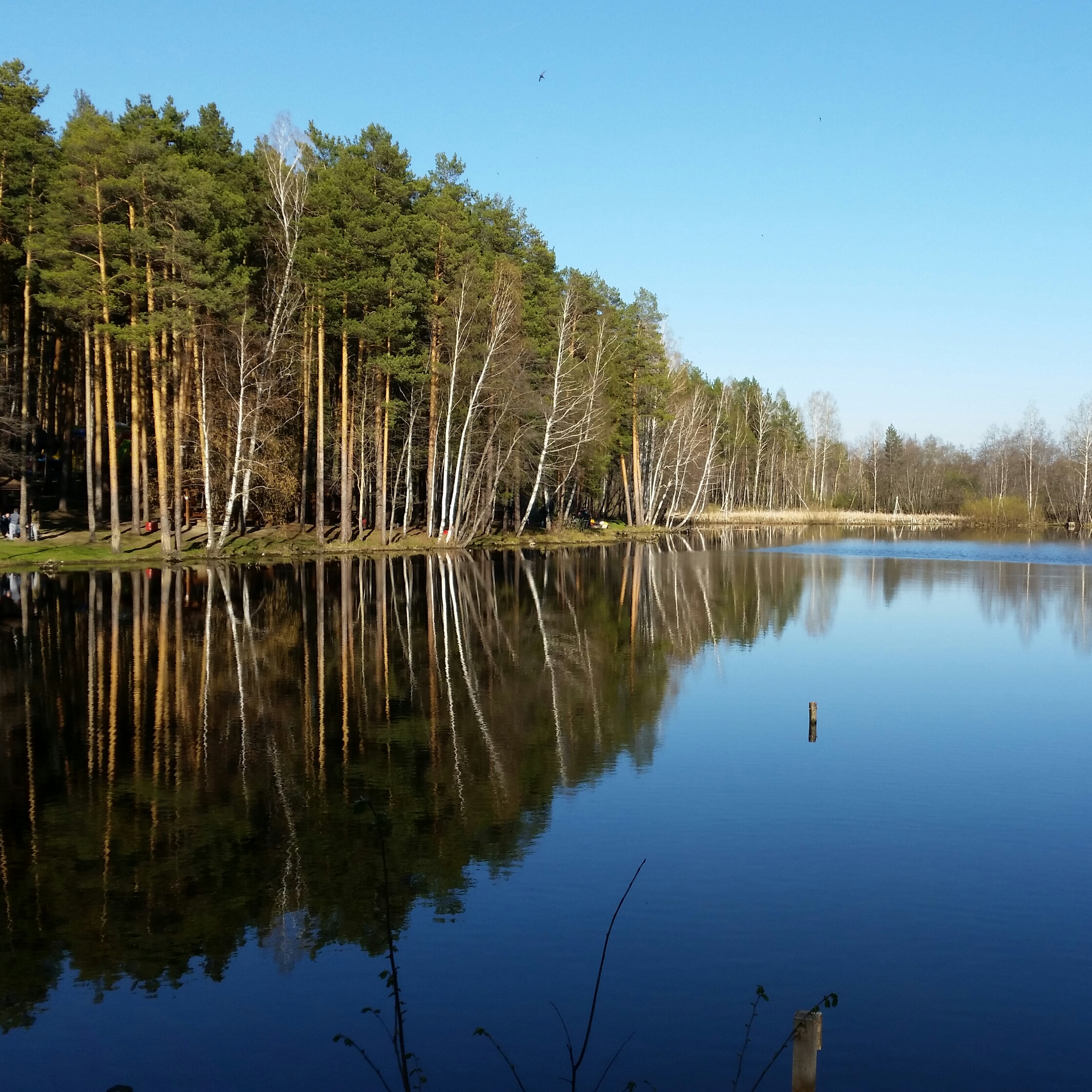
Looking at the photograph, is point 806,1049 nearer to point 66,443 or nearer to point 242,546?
point 242,546

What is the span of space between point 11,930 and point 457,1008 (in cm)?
394

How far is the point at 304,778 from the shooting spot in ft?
43.3

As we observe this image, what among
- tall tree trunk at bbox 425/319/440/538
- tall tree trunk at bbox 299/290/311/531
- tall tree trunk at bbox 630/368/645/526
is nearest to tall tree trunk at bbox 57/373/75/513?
tall tree trunk at bbox 299/290/311/531

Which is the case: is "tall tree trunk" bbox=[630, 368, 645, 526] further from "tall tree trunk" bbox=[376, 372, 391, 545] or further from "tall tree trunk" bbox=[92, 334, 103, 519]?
"tall tree trunk" bbox=[92, 334, 103, 519]

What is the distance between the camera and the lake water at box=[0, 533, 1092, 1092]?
289 inches

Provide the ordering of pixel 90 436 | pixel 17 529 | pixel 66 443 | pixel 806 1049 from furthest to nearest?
1. pixel 66 443
2. pixel 17 529
3. pixel 90 436
4. pixel 806 1049

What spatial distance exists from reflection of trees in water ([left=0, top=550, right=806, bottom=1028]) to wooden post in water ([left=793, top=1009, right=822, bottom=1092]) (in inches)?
179

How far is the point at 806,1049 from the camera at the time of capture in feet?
16.8

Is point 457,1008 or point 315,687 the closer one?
point 457,1008

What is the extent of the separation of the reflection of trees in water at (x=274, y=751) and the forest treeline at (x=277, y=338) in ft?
43.8

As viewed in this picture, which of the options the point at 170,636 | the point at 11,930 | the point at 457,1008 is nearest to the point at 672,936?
the point at 457,1008

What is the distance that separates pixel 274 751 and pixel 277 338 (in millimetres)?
32501

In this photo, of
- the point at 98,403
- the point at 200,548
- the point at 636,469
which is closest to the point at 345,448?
the point at 200,548

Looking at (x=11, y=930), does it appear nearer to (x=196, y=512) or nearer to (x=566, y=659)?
(x=566, y=659)
